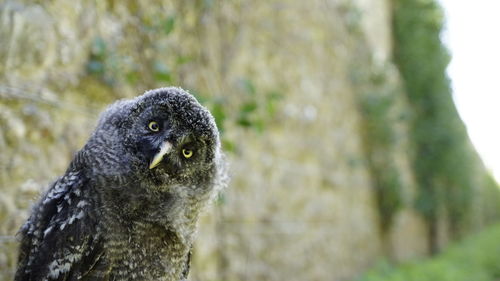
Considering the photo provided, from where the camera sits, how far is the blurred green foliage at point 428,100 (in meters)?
11.2

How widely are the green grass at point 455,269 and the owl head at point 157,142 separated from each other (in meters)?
5.18

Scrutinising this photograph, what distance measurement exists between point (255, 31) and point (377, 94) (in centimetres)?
370

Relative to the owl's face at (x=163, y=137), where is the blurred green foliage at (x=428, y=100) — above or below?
above

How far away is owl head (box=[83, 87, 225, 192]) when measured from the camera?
62.6 inches

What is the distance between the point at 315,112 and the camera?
6164mm

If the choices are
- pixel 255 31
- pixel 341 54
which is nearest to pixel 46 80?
pixel 255 31

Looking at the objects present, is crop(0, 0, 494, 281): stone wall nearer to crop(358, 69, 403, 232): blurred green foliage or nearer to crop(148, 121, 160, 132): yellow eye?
crop(358, 69, 403, 232): blurred green foliage

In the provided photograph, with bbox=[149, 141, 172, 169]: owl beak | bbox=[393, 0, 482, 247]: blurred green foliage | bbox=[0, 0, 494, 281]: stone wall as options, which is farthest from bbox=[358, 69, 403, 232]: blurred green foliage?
bbox=[149, 141, 172, 169]: owl beak

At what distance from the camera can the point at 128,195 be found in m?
1.65

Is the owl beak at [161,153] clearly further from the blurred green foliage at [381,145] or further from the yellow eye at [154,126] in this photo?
the blurred green foliage at [381,145]

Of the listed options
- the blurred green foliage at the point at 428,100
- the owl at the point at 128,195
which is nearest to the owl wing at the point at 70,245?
the owl at the point at 128,195

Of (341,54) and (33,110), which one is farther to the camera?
(341,54)

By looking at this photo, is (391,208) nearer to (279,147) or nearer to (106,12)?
(279,147)

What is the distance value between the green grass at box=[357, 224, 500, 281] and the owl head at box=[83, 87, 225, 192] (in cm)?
518
